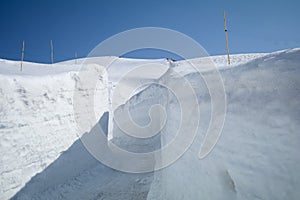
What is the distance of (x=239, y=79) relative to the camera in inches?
82.4

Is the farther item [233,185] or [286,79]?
[233,185]

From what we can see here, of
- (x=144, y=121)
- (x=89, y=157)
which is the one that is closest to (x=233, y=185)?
(x=89, y=157)

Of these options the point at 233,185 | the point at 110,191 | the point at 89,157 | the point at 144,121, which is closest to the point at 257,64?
the point at 233,185

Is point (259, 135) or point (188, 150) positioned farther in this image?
point (188, 150)

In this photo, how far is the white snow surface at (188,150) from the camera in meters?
1.67

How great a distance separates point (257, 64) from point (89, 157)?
6.23m

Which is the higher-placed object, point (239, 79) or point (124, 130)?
point (239, 79)

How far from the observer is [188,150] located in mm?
3303

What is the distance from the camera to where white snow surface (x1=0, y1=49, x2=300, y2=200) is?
1.67 m

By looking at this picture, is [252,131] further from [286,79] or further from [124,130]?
[124,130]

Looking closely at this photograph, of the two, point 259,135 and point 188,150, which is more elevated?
point 259,135

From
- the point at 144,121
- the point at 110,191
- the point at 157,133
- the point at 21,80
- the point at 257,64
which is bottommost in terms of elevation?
the point at 110,191

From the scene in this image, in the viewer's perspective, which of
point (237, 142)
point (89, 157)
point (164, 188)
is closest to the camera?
point (237, 142)

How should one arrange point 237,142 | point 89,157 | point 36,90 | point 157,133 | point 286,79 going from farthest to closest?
1. point 157,133
2. point 89,157
3. point 36,90
4. point 237,142
5. point 286,79
